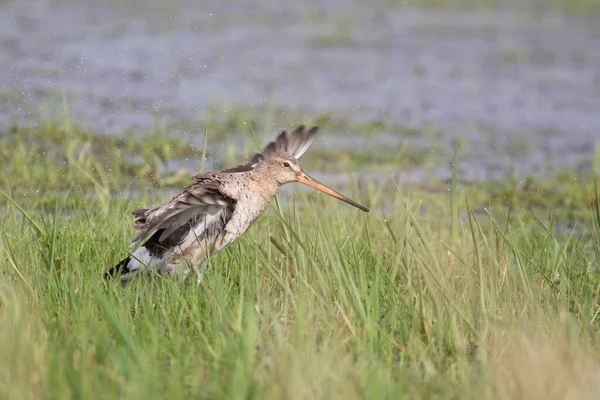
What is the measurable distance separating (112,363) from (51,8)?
43.6 ft

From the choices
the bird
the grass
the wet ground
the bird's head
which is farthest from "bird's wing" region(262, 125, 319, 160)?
the wet ground

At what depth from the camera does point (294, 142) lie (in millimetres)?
6109

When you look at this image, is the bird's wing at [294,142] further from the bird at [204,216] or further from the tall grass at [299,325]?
the tall grass at [299,325]

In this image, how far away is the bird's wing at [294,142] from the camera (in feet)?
19.9

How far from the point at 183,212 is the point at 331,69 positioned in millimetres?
8610

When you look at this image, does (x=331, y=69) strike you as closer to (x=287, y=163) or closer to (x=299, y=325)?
(x=287, y=163)

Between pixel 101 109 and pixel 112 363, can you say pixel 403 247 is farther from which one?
pixel 101 109

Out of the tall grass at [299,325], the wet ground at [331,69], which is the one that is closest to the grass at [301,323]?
the tall grass at [299,325]

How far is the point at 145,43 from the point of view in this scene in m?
14.1

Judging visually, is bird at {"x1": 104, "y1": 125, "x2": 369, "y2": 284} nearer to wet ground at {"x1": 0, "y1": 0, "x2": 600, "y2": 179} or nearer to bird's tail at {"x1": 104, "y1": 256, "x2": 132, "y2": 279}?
bird's tail at {"x1": 104, "y1": 256, "x2": 132, "y2": 279}

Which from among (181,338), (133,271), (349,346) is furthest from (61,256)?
(349,346)

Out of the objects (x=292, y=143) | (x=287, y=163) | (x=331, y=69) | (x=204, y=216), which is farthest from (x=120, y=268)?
(x=331, y=69)

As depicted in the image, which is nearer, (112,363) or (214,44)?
(112,363)

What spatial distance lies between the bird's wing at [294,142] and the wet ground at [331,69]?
117 inches
